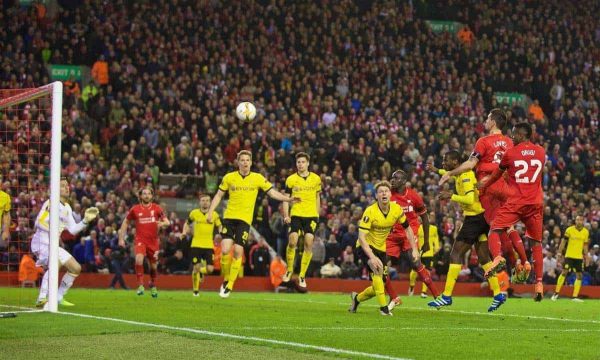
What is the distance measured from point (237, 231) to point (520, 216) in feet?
21.1

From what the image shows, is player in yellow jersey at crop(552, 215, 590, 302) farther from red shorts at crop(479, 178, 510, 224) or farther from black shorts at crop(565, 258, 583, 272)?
red shorts at crop(479, 178, 510, 224)

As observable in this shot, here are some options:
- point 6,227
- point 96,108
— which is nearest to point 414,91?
point 96,108

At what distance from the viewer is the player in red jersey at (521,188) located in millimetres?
15734

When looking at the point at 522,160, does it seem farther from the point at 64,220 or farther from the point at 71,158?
the point at 71,158

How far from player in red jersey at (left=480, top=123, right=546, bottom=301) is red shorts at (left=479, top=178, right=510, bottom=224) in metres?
0.47

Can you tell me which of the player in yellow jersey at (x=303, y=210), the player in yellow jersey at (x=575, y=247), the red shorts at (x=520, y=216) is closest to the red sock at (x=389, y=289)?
the red shorts at (x=520, y=216)

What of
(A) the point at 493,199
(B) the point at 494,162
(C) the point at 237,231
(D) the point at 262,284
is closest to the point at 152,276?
(C) the point at 237,231

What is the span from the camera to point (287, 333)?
42.1 feet

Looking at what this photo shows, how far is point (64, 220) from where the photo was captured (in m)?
17.7

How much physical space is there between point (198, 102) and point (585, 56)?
2049cm

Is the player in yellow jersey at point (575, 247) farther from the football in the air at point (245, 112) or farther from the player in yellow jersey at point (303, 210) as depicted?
the player in yellow jersey at point (303, 210)

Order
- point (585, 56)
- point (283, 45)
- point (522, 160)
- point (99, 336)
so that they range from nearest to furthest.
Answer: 1. point (99, 336)
2. point (522, 160)
3. point (283, 45)
4. point (585, 56)

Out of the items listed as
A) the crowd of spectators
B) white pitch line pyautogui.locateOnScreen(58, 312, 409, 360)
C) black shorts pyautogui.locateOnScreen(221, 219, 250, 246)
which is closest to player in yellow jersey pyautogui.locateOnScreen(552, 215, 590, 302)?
the crowd of spectators

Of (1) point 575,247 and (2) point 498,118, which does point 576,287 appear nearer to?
(1) point 575,247
